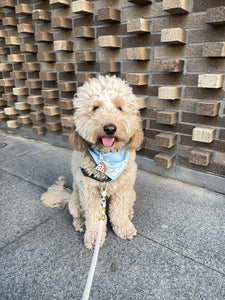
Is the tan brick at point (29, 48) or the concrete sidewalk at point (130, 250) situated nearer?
the concrete sidewalk at point (130, 250)

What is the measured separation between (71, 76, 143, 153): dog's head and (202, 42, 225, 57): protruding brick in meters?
0.98

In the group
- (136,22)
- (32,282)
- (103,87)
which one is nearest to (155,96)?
(136,22)

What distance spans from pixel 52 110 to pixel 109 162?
2319 millimetres

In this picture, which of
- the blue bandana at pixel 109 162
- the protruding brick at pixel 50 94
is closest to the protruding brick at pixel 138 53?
the blue bandana at pixel 109 162

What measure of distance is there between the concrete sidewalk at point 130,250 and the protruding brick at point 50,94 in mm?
1547

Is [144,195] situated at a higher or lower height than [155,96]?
lower

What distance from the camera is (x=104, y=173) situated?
183cm

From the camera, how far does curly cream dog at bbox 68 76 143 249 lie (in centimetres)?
161

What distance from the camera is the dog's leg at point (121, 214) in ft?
6.52

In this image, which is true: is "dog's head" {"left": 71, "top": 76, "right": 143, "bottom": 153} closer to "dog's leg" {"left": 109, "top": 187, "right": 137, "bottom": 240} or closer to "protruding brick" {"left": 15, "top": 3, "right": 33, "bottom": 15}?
"dog's leg" {"left": 109, "top": 187, "right": 137, "bottom": 240}

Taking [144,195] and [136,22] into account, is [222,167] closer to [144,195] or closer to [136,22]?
[144,195]

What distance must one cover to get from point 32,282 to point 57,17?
3.15 m

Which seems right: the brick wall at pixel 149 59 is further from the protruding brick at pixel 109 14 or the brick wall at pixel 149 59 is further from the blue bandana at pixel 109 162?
the blue bandana at pixel 109 162

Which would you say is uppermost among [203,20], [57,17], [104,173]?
[57,17]
